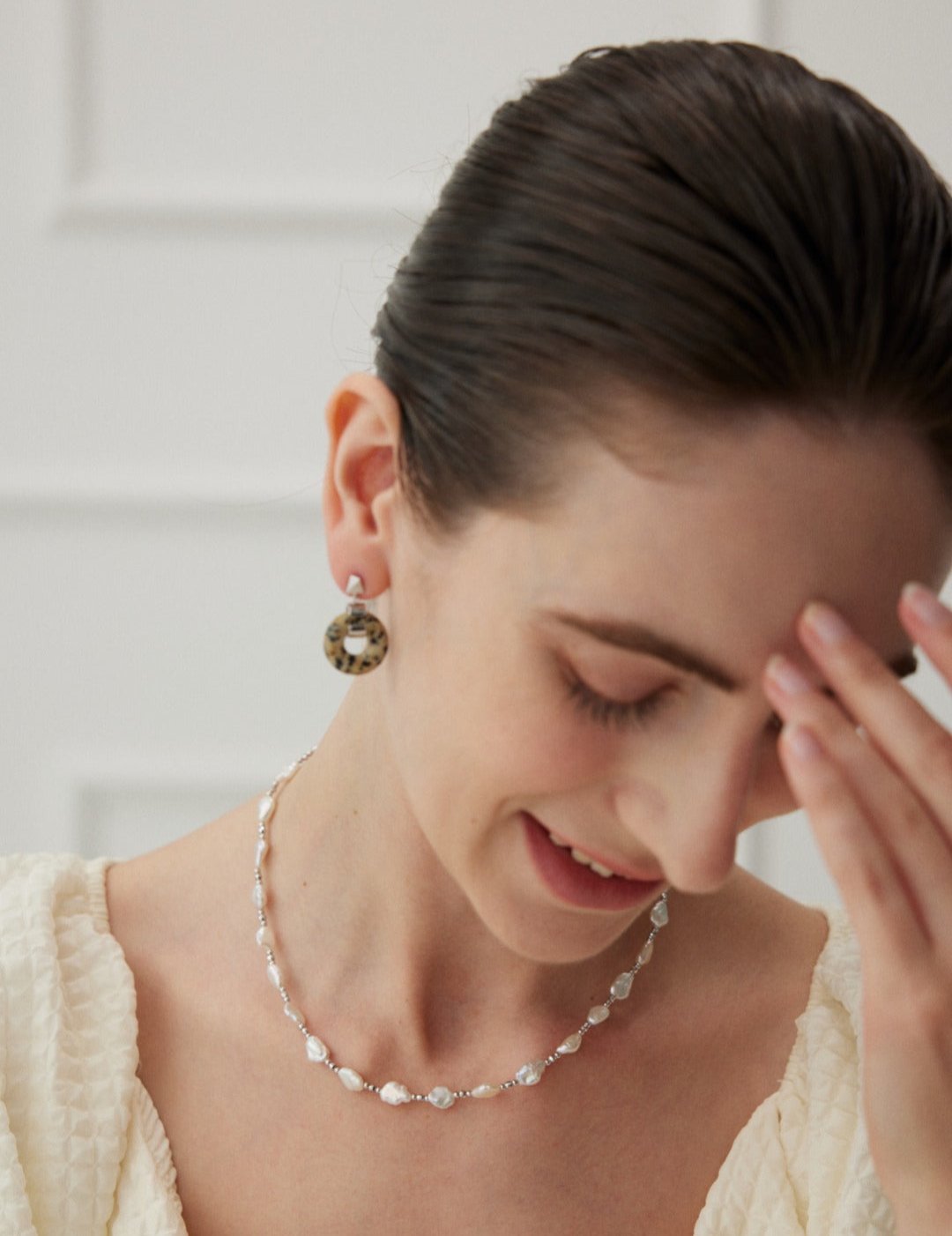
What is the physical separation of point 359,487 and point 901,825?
414mm

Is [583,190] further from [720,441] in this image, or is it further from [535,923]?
[535,923]

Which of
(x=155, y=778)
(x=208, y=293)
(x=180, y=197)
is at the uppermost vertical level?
(x=180, y=197)

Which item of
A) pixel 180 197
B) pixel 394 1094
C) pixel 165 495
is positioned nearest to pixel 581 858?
pixel 394 1094

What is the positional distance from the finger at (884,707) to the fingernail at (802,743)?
0.10 feet

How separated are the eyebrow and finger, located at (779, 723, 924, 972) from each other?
5cm

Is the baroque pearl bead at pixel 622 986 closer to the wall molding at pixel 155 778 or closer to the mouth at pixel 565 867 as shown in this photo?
the mouth at pixel 565 867

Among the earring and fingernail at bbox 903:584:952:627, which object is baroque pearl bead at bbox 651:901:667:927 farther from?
fingernail at bbox 903:584:952:627

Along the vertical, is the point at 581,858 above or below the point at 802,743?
below

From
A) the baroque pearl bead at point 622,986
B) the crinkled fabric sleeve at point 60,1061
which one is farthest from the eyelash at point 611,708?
the crinkled fabric sleeve at point 60,1061

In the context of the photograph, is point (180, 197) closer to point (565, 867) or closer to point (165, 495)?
point (165, 495)

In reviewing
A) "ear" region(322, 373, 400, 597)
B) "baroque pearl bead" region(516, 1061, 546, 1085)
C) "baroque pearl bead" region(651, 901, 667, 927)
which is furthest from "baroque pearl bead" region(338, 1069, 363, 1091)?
"ear" region(322, 373, 400, 597)

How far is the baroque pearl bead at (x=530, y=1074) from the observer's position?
1236 mm

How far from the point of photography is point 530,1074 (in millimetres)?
1236

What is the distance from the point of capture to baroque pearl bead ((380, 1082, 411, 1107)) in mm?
1217
